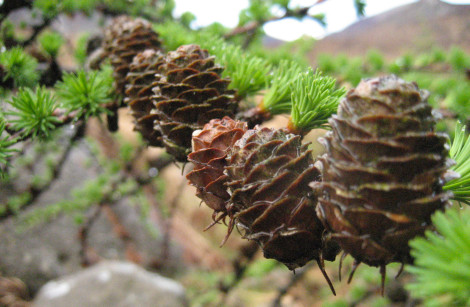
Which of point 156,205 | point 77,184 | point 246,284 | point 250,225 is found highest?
point 250,225

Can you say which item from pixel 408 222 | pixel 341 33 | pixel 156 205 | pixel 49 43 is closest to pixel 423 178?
pixel 408 222

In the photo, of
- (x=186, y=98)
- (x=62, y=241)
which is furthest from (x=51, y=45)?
(x=62, y=241)

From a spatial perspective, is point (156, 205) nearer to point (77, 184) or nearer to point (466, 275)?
point (77, 184)

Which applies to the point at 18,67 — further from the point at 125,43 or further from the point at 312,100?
the point at 312,100

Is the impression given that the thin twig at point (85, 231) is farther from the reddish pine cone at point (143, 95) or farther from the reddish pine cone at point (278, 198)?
the reddish pine cone at point (278, 198)

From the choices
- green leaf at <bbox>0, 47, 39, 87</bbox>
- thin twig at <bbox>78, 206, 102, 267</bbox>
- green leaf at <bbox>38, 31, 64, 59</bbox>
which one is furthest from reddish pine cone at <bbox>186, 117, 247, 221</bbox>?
thin twig at <bbox>78, 206, 102, 267</bbox>

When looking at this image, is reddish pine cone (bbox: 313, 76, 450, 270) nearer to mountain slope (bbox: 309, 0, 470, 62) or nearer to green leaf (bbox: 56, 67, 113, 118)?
green leaf (bbox: 56, 67, 113, 118)
